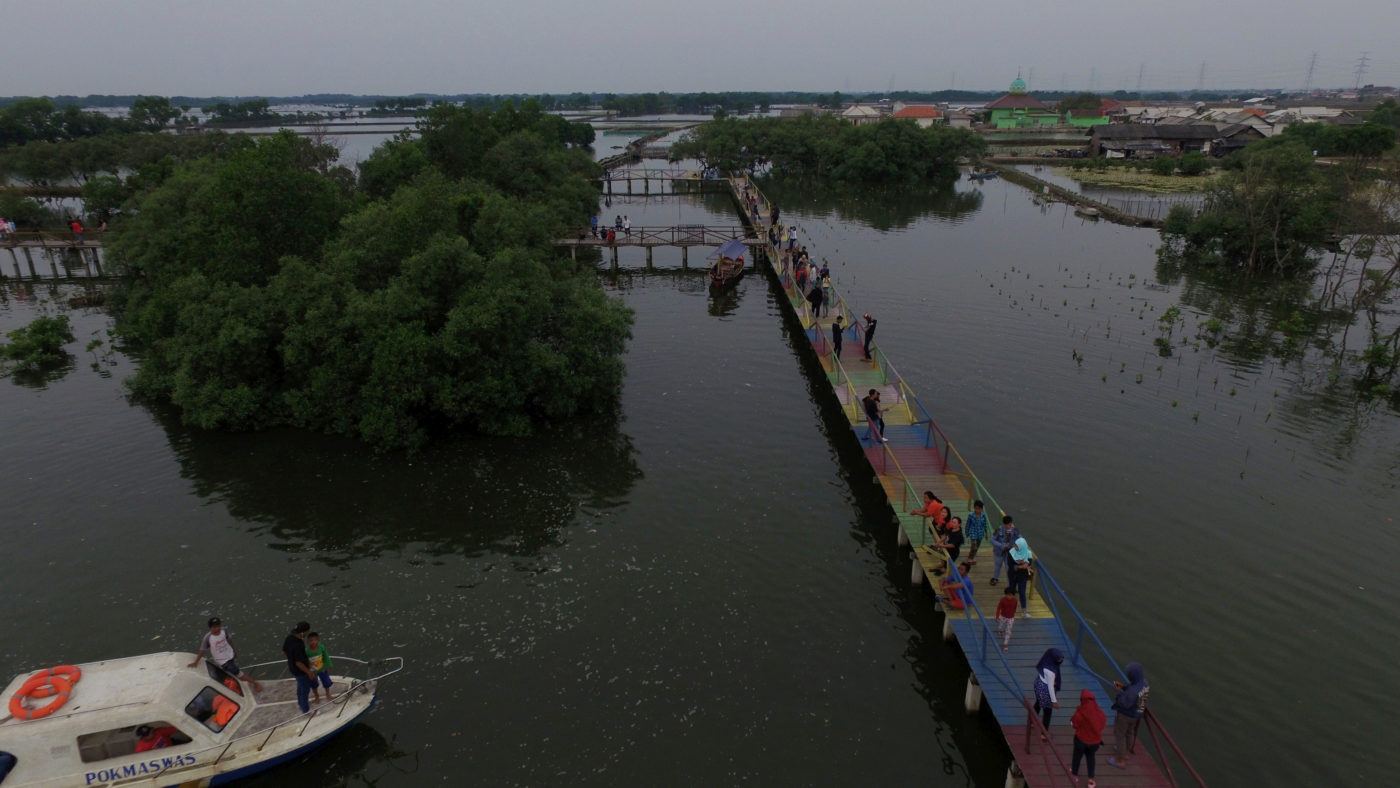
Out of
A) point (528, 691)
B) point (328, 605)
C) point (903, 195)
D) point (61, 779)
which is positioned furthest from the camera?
point (903, 195)

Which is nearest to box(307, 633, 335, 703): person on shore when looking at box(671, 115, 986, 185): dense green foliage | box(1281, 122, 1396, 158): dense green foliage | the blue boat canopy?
the blue boat canopy

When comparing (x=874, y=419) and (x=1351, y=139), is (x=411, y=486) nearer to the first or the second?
(x=874, y=419)

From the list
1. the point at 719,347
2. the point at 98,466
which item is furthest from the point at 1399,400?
the point at 98,466

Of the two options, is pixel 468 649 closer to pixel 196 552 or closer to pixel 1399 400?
pixel 196 552

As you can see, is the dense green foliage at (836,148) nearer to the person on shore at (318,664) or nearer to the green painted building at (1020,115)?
the green painted building at (1020,115)

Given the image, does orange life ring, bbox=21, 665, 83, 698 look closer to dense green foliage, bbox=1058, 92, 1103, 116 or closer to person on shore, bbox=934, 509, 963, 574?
person on shore, bbox=934, 509, 963, 574
